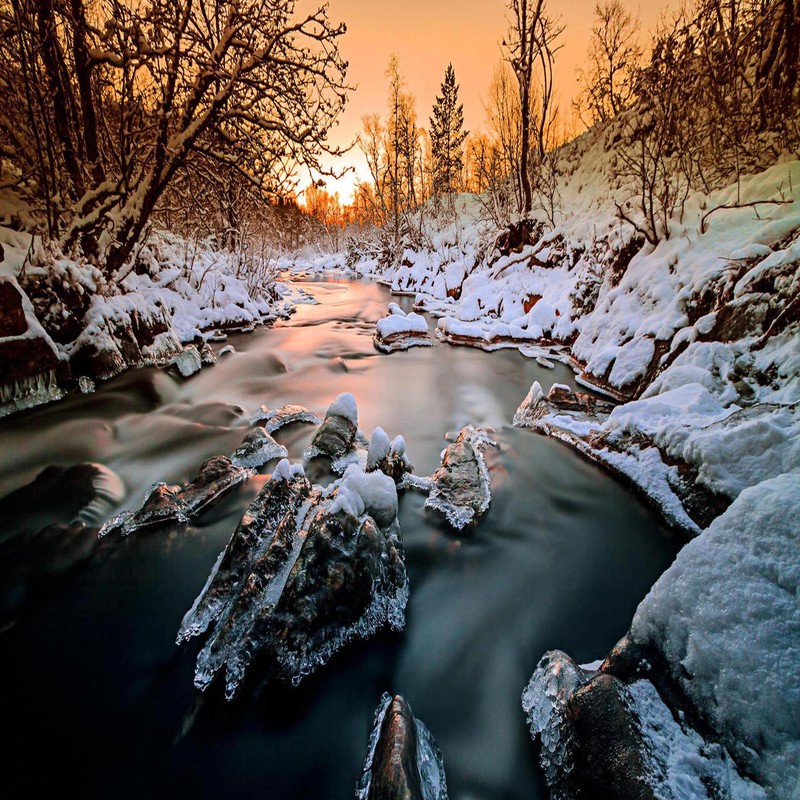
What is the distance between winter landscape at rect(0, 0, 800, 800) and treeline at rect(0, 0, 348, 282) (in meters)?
0.06

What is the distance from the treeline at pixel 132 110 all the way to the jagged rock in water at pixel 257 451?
4399 millimetres

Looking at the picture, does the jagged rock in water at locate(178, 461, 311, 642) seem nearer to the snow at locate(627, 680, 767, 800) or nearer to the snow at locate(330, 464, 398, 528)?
the snow at locate(330, 464, 398, 528)

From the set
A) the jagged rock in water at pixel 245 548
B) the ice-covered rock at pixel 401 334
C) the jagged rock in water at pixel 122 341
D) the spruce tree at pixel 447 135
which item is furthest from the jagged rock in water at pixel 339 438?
the spruce tree at pixel 447 135

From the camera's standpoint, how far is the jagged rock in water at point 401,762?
1258mm

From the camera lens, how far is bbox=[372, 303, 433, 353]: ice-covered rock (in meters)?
8.77

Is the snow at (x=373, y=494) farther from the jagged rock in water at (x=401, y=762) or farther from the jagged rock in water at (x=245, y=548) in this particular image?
the jagged rock in water at (x=401, y=762)

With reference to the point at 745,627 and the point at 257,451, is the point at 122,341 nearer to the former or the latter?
the point at 257,451

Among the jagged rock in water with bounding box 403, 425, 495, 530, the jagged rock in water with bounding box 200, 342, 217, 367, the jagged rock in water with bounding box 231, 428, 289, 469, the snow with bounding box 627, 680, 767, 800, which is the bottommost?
the jagged rock in water with bounding box 403, 425, 495, 530

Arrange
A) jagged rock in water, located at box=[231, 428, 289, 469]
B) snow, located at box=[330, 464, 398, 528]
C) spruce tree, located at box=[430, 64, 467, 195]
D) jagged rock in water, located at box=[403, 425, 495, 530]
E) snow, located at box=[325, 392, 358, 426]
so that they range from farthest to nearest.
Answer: spruce tree, located at box=[430, 64, 467, 195] < snow, located at box=[325, 392, 358, 426] < jagged rock in water, located at box=[231, 428, 289, 469] < jagged rock in water, located at box=[403, 425, 495, 530] < snow, located at box=[330, 464, 398, 528]

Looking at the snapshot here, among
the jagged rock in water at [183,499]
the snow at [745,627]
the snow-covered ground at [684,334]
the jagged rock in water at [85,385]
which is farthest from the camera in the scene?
the jagged rock in water at [85,385]

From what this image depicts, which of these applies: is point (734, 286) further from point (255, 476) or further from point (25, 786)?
point (25, 786)

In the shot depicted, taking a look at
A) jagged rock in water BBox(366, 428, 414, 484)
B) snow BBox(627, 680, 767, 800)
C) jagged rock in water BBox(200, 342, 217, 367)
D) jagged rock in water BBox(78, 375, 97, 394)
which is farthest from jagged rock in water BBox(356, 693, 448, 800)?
jagged rock in water BBox(200, 342, 217, 367)

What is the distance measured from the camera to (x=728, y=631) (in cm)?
122

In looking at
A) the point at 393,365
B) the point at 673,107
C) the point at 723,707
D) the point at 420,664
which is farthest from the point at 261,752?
the point at 673,107
